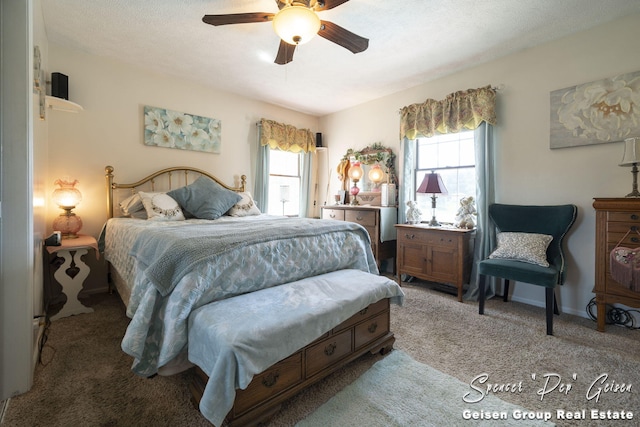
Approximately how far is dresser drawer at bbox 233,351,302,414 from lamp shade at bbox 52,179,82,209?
2766 mm

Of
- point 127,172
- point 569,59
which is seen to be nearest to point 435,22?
point 569,59

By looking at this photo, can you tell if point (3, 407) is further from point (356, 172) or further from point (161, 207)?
point (356, 172)

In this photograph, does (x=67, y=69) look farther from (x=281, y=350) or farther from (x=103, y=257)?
(x=281, y=350)

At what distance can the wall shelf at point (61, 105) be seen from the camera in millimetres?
2570

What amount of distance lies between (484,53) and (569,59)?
739 mm

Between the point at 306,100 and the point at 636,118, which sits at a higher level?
Answer: the point at 306,100

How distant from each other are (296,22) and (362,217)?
8.63 ft

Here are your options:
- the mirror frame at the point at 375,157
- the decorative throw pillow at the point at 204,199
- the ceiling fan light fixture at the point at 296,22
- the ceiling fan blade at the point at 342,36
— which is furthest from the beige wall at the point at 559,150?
the decorative throw pillow at the point at 204,199

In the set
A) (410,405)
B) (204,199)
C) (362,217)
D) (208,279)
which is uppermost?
(204,199)

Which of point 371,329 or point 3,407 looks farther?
point 371,329

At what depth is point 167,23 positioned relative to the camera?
2479 millimetres

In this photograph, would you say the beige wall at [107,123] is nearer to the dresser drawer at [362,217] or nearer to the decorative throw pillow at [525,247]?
the dresser drawer at [362,217]

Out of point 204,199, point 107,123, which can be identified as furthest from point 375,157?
point 107,123

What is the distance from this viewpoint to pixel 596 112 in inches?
98.3
